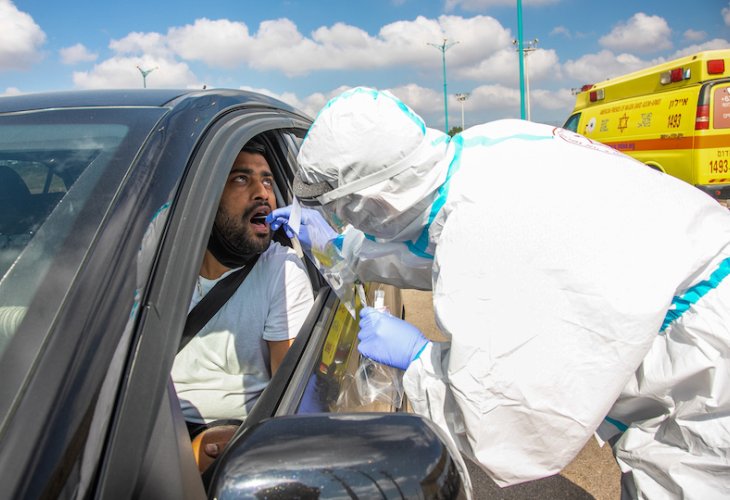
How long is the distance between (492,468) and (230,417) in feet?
2.58

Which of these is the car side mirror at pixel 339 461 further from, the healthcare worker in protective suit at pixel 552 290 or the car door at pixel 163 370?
the healthcare worker in protective suit at pixel 552 290

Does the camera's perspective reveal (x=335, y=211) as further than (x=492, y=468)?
Yes

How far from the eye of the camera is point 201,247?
1048 millimetres

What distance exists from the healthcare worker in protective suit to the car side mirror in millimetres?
509

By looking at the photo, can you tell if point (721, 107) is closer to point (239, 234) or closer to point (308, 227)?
point (308, 227)

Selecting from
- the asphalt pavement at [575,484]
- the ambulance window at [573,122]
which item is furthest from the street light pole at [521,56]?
the asphalt pavement at [575,484]

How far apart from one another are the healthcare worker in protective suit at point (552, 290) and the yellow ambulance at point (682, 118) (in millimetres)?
6899

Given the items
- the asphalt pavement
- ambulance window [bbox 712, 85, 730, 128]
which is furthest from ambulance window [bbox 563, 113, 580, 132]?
the asphalt pavement

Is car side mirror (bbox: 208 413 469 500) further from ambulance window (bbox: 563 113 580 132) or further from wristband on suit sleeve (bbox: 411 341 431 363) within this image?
ambulance window (bbox: 563 113 580 132)

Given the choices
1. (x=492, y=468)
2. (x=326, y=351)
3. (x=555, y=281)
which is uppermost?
(x=555, y=281)

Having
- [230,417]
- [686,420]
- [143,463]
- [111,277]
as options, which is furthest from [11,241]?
[686,420]

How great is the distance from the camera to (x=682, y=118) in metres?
7.58

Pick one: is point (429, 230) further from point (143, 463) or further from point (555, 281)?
point (143, 463)

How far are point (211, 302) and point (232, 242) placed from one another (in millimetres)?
272
